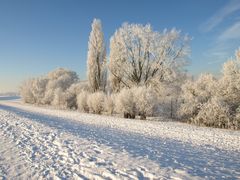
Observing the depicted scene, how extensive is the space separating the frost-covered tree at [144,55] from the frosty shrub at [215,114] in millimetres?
8603

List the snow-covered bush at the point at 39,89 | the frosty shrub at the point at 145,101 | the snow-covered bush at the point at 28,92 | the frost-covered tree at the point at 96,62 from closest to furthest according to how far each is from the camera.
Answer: the frosty shrub at the point at 145,101 < the frost-covered tree at the point at 96,62 < the snow-covered bush at the point at 39,89 < the snow-covered bush at the point at 28,92

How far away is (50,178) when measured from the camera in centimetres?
542

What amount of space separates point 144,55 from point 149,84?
137 inches

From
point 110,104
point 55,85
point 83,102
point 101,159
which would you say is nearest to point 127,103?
point 110,104

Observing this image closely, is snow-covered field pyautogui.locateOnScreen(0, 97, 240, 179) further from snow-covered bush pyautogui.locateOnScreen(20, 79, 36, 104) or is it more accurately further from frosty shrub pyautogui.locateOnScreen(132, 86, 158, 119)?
snow-covered bush pyautogui.locateOnScreen(20, 79, 36, 104)

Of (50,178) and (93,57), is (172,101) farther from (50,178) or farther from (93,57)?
Answer: (50,178)

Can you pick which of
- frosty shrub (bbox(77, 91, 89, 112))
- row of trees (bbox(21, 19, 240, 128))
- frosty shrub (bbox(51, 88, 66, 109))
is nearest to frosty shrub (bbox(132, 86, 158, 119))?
row of trees (bbox(21, 19, 240, 128))

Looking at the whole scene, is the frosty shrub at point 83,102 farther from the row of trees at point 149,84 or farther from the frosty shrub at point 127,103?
the frosty shrub at point 127,103

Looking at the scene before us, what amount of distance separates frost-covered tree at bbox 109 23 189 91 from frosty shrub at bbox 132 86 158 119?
5.02 meters

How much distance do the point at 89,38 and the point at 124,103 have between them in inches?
489

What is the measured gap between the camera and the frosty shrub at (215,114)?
15.6 metres

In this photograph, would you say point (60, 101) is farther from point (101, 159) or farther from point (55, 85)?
point (101, 159)

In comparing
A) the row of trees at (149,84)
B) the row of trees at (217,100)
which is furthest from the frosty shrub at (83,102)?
the row of trees at (217,100)

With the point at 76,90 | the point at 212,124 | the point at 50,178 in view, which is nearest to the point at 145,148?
the point at 50,178
